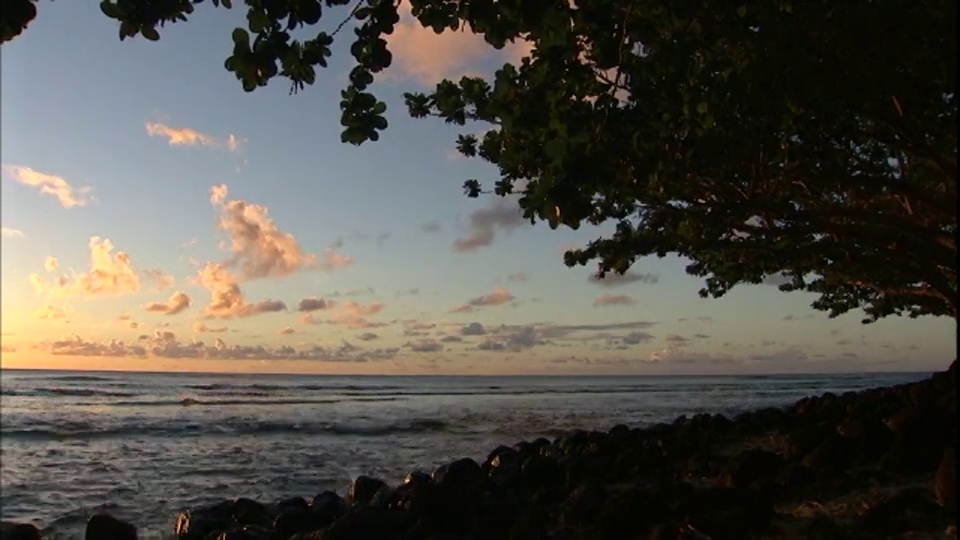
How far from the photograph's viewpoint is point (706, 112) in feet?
16.4

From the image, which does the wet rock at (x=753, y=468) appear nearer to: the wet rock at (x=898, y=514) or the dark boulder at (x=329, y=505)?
the wet rock at (x=898, y=514)

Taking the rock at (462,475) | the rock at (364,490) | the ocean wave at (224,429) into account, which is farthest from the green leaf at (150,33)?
the ocean wave at (224,429)

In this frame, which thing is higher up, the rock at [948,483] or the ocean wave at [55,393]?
the rock at [948,483]

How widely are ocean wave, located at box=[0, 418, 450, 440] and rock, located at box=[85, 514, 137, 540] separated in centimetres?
1571

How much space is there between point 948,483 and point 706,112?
3267 mm

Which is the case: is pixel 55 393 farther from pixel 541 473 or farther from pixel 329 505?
pixel 541 473

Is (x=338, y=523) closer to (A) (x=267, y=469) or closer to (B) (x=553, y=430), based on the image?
(A) (x=267, y=469)

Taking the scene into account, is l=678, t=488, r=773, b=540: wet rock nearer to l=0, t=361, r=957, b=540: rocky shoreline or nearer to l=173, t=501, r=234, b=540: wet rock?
l=0, t=361, r=957, b=540: rocky shoreline

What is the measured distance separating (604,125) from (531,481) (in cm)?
785

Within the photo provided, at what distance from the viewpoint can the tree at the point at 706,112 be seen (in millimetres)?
3395

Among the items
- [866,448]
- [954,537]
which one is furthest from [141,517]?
[954,537]

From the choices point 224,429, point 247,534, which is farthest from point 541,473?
point 224,429

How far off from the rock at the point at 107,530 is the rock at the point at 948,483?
7545 millimetres

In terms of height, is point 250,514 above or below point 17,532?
below
